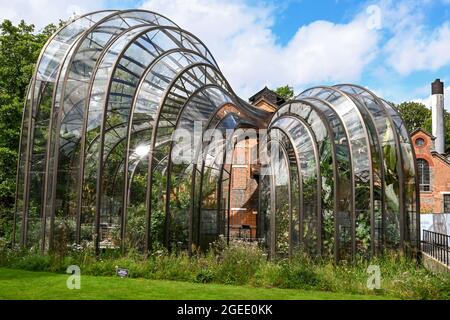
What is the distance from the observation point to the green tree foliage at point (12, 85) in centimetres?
1991

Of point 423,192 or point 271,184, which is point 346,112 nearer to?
point 271,184

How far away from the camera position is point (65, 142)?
13.0 metres

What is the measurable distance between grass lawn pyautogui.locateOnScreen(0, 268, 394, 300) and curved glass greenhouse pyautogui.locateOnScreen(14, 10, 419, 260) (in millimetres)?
2648

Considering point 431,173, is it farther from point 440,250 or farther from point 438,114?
point 440,250

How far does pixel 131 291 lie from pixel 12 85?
15980 mm

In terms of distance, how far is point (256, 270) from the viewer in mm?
10250

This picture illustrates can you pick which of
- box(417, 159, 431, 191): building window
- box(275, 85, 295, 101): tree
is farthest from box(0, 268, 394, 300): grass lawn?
box(275, 85, 295, 101): tree

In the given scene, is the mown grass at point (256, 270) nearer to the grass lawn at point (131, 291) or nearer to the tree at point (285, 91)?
the grass lawn at point (131, 291)

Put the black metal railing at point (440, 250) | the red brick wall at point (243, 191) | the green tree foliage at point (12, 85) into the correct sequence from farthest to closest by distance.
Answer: the red brick wall at point (243, 191) → the green tree foliage at point (12, 85) → the black metal railing at point (440, 250)

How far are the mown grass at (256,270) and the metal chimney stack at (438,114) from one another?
32610mm

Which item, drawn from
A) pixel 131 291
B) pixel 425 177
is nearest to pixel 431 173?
pixel 425 177

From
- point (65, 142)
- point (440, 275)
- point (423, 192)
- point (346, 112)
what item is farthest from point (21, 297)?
point (423, 192)

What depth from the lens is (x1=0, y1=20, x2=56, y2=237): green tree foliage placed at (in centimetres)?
1991

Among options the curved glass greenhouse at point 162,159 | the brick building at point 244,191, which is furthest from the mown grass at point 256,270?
the brick building at point 244,191
